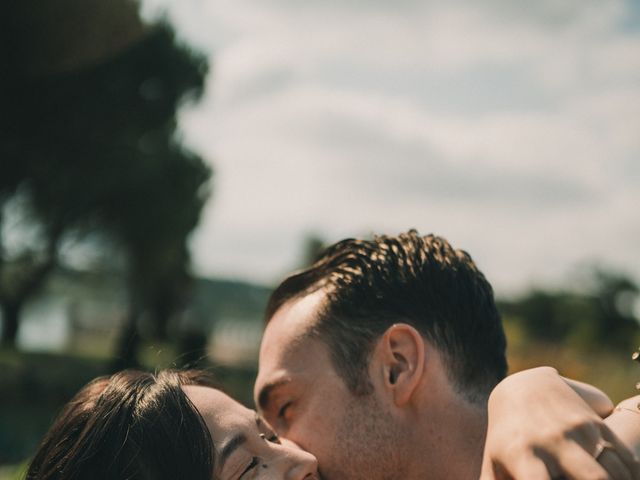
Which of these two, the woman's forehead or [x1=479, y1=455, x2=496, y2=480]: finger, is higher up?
[x1=479, y1=455, x2=496, y2=480]: finger

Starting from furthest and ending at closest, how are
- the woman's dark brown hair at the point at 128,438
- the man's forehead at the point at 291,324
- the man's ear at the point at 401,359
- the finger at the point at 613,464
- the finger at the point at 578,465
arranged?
1. the man's forehead at the point at 291,324
2. the man's ear at the point at 401,359
3. the woman's dark brown hair at the point at 128,438
4. the finger at the point at 613,464
5. the finger at the point at 578,465

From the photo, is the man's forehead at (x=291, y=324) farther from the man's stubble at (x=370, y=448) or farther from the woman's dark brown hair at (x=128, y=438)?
the woman's dark brown hair at (x=128, y=438)

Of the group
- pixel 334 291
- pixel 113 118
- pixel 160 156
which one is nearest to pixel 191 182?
pixel 160 156

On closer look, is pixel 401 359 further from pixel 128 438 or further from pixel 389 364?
pixel 128 438

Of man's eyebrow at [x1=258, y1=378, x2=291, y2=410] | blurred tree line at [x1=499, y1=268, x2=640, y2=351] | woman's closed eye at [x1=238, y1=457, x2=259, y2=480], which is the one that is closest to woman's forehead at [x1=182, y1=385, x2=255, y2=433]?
woman's closed eye at [x1=238, y1=457, x2=259, y2=480]

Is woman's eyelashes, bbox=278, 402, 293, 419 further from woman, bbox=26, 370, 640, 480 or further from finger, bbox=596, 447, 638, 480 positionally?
finger, bbox=596, 447, 638, 480

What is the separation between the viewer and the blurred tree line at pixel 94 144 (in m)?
21.4

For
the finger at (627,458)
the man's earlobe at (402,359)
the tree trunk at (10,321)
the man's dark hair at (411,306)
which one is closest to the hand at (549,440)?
the finger at (627,458)

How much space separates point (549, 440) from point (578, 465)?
0.11 meters

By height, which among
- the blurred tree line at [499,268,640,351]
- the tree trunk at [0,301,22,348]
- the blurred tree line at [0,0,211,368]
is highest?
the blurred tree line at [0,0,211,368]

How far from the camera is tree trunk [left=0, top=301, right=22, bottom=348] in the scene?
2516 centimetres

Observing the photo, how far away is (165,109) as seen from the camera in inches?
1030

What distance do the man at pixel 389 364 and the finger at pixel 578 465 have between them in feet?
5.18

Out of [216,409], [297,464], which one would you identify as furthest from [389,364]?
[216,409]
